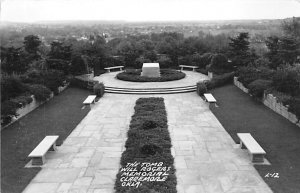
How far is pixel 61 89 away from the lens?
70.5 feet

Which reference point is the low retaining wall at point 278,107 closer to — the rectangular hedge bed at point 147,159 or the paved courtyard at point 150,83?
the rectangular hedge bed at point 147,159

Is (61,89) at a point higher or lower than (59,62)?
lower

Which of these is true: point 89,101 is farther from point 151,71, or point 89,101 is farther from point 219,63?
point 219,63

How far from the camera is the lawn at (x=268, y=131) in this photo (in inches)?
371

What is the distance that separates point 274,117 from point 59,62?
1566 centimetres

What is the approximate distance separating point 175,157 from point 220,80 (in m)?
12.5

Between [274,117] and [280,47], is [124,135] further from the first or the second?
[280,47]

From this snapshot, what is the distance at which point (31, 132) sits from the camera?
13.5 m

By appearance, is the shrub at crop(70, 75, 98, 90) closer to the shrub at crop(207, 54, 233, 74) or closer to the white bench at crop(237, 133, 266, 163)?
the shrub at crop(207, 54, 233, 74)

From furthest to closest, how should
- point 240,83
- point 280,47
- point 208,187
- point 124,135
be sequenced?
point 280,47 → point 240,83 → point 124,135 → point 208,187

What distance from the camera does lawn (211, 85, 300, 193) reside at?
9.42 meters

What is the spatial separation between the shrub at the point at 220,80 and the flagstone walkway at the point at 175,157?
5300 mm

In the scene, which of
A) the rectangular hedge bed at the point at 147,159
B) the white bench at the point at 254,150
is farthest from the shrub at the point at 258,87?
the white bench at the point at 254,150

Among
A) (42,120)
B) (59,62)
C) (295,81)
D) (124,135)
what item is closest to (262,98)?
(295,81)
